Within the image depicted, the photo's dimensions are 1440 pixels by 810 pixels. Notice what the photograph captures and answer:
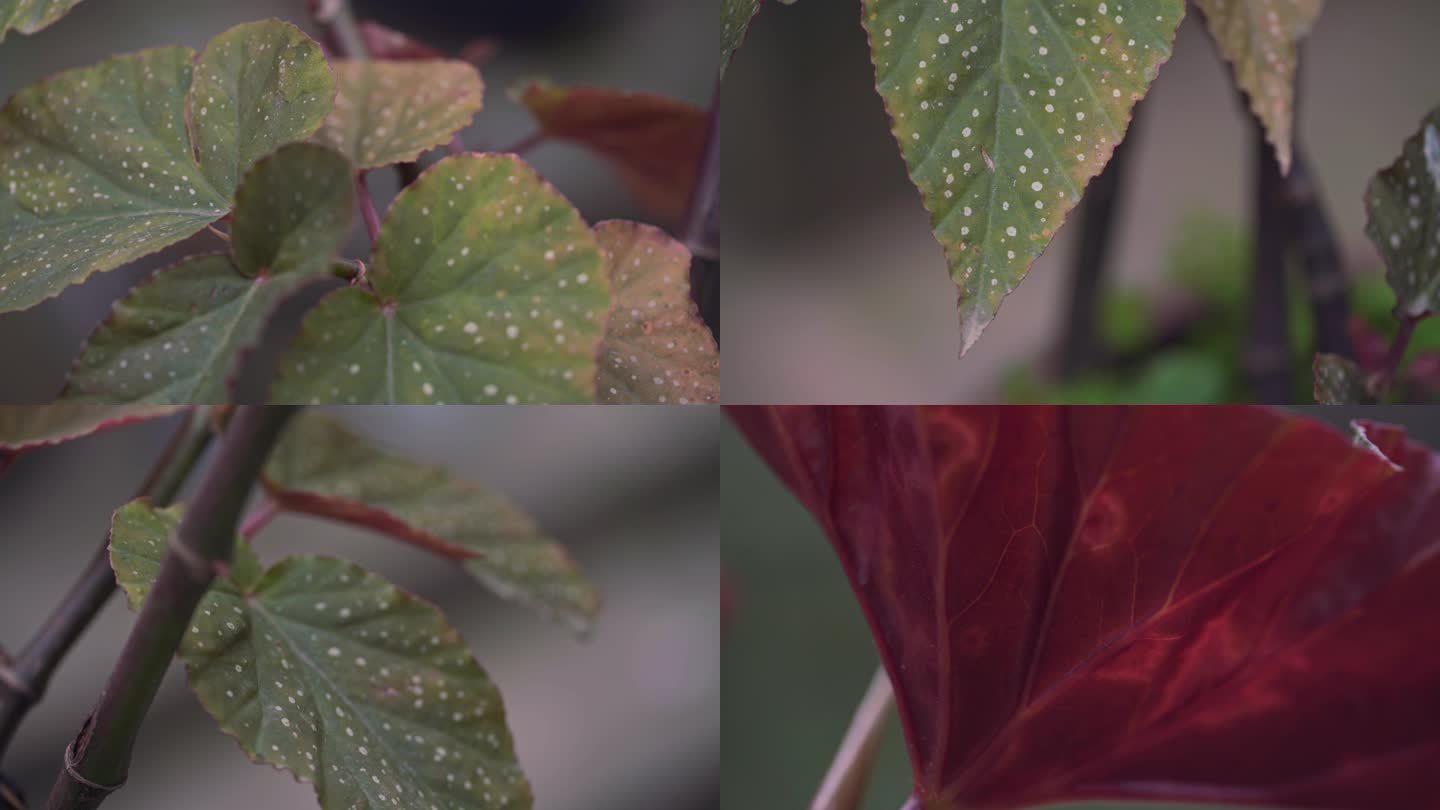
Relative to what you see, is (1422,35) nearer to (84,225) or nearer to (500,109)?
(500,109)

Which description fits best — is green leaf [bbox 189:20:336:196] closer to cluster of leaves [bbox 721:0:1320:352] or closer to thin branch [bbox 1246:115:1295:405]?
cluster of leaves [bbox 721:0:1320:352]

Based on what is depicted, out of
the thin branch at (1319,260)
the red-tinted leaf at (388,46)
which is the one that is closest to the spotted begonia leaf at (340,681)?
the red-tinted leaf at (388,46)

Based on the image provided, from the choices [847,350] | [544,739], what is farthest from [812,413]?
[847,350]

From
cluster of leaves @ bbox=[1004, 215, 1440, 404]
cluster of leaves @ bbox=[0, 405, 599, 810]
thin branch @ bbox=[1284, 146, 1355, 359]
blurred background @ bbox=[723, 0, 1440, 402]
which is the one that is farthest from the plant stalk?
cluster of leaves @ bbox=[1004, 215, 1440, 404]

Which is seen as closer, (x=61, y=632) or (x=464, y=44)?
(x=61, y=632)

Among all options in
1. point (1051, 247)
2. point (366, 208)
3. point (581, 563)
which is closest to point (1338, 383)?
point (366, 208)

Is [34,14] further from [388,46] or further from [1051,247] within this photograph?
[1051,247]

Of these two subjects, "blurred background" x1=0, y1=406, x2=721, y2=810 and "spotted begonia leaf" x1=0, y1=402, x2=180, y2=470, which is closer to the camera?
"spotted begonia leaf" x1=0, y1=402, x2=180, y2=470
